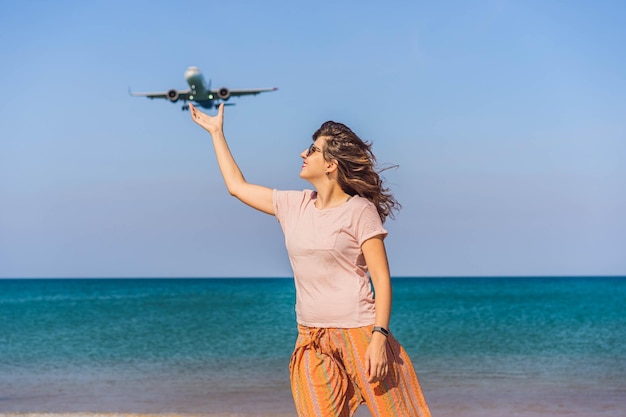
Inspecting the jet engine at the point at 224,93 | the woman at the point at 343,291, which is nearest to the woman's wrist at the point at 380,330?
the woman at the point at 343,291

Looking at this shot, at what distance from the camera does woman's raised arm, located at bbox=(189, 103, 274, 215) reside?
3686 millimetres

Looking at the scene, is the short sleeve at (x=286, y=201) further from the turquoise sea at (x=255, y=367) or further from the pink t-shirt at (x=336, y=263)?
the turquoise sea at (x=255, y=367)

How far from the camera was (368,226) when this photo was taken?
336 centimetres

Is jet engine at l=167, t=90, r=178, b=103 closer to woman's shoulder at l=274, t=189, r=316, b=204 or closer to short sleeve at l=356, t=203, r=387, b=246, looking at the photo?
woman's shoulder at l=274, t=189, r=316, b=204

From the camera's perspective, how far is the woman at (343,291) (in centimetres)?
336

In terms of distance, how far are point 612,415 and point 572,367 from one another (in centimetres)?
664

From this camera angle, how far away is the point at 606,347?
2206 centimetres

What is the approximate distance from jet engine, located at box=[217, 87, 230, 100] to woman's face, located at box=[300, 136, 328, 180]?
99.1 feet

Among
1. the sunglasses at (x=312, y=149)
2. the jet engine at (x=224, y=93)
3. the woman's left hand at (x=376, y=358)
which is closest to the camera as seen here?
the woman's left hand at (x=376, y=358)

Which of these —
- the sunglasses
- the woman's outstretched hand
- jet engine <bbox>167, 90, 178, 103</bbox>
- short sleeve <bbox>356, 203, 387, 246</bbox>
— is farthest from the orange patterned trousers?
jet engine <bbox>167, 90, 178, 103</bbox>

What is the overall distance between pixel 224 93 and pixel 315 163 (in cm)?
3071

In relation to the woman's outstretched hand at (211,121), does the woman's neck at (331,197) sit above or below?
below

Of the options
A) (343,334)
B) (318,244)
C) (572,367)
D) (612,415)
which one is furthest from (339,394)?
(572,367)

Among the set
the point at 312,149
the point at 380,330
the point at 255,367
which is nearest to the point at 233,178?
the point at 312,149
